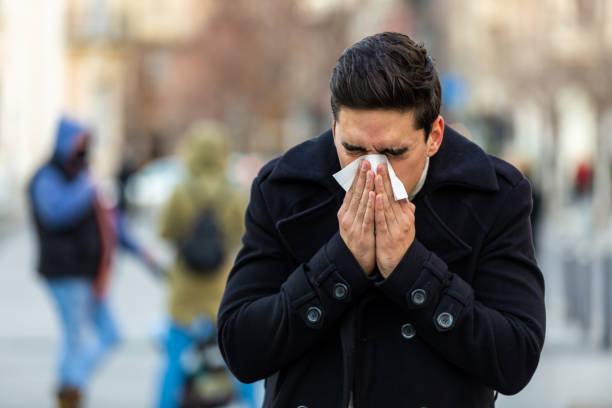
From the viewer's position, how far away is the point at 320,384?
109 inches

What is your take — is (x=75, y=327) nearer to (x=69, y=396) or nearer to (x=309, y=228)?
(x=69, y=396)

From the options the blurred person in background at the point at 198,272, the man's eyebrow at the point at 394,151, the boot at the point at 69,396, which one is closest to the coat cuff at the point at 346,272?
the man's eyebrow at the point at 394,151

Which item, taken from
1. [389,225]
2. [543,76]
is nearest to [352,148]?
[389,225]

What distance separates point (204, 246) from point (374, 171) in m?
4.51

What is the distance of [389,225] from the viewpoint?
8.55 ft

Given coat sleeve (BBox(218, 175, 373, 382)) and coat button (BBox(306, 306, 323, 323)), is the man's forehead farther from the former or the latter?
coat button (BBox(306, 306, 323, 323))

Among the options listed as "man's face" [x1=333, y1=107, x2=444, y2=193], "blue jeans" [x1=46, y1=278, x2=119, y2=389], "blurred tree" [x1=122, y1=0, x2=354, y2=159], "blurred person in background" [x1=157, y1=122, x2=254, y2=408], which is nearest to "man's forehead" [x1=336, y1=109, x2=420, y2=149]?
"man's face" [x1=333, y1=107, x2=444, y2=193]

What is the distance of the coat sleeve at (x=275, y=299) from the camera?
269cm

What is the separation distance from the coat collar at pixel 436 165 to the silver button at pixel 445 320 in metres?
0.30

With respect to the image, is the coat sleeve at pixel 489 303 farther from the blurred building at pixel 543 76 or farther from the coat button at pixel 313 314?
the blurred building at pixel 543 76

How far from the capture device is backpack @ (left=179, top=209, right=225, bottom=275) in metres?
6.99

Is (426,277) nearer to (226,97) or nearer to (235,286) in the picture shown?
(235,286)

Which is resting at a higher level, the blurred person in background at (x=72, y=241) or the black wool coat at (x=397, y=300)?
the black wool coat at (x=397, y=300)

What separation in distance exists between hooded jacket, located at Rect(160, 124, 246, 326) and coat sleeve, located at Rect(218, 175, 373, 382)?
417cm
